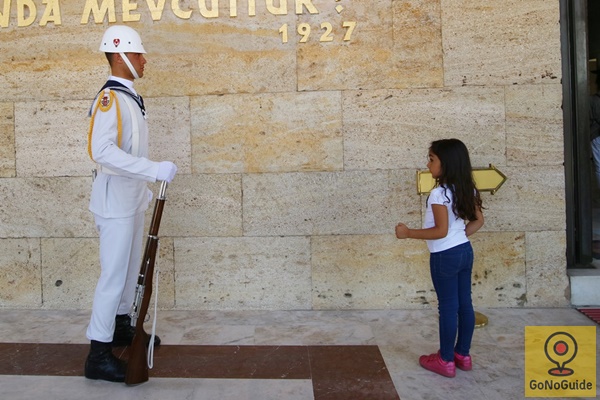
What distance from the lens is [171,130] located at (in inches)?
192

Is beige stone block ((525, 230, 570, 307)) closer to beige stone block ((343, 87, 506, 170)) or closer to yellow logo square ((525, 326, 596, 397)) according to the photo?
beige stone block ((343, 87, 506, 170))

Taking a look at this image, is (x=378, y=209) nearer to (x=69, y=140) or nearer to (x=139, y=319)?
(x=139, y=319)

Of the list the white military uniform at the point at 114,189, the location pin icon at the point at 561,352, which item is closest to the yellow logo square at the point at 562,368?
the location pin icon at the point at 561,352

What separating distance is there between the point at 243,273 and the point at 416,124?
78.9 inches

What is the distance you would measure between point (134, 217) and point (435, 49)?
2893 millimetres

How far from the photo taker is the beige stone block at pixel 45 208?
4.96m

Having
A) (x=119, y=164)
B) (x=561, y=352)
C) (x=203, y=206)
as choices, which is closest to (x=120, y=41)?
(x=119, y=164)

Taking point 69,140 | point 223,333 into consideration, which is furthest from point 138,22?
point 223,333

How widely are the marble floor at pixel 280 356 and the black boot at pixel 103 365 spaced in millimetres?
44

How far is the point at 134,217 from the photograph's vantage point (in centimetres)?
362

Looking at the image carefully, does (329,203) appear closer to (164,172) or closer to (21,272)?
(164,172)

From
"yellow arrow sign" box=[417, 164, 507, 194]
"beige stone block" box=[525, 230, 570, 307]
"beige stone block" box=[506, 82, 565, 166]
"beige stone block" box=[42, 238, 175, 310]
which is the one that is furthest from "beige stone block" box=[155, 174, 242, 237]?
"beige stone block" box=[525, 230, 570, 307]

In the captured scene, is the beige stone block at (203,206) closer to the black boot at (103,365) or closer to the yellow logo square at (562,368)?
the black boot at (103,365)

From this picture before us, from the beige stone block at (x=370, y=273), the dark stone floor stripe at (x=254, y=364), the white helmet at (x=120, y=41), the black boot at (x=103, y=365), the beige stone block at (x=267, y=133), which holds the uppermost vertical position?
the white helmet at (x=120, y=41)
